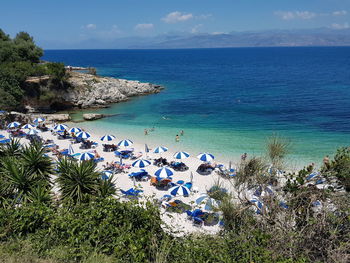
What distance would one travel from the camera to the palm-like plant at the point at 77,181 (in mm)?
11391

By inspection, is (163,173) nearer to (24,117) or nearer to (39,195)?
(39,195)

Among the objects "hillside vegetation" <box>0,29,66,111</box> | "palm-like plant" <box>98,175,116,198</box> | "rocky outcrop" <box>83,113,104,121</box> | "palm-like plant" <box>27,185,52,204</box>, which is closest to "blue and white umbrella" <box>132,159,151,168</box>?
"palm-like plant" <box>98,175,116,198</box>

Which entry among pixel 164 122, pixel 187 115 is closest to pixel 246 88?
pixel 187 115

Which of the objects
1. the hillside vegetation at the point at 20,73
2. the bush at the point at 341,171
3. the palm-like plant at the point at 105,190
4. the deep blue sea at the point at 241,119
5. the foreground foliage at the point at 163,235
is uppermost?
the hillside vegetation at the point at 20,73

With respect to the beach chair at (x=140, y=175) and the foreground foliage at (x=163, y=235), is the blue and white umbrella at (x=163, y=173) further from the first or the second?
the foreground foliage at (x=163, y=235)

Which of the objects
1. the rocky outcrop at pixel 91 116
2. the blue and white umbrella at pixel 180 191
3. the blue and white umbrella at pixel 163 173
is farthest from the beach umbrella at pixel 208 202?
the rocky outcrop at pixel 91 116

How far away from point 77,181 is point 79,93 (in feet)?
117

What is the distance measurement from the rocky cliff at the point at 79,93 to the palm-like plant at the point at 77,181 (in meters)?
31.1

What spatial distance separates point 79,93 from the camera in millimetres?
44312

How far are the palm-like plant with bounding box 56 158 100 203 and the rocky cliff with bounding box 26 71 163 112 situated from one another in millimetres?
31121

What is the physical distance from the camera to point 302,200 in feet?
27.2

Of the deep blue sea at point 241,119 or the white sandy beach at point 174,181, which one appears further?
the deep blue sea at point 241,119

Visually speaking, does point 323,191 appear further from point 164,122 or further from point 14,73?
point 14,73

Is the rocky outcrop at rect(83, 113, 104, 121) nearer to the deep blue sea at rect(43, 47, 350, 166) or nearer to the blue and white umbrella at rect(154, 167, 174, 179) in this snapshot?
the deep blue sea at rect(43, 47, 350, 166)
